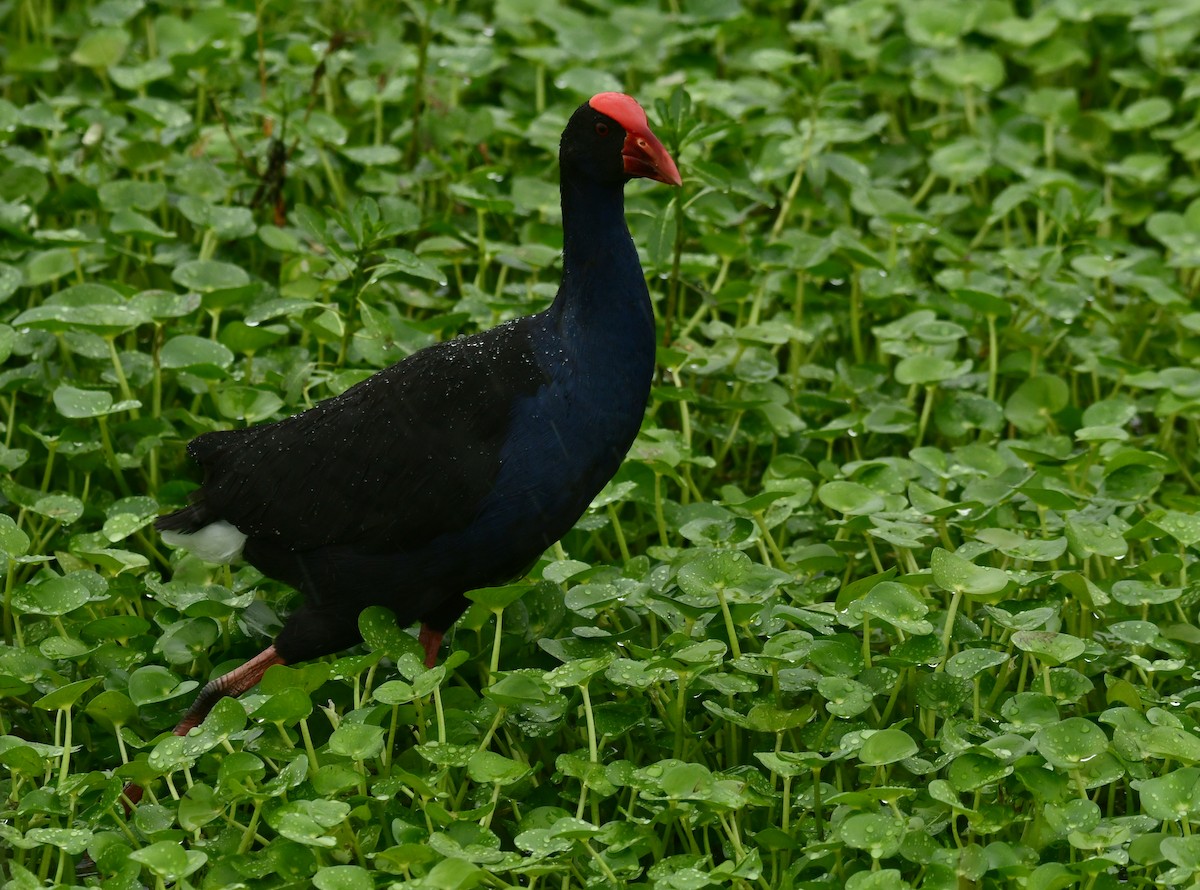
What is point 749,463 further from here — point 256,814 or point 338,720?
point 256,814

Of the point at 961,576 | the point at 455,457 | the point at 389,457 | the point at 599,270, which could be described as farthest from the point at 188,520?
the point at 961,576

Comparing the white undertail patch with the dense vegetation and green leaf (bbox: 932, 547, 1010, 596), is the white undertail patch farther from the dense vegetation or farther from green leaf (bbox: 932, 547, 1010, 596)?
green leaf (bbox: 932, 547, 1010, 596)

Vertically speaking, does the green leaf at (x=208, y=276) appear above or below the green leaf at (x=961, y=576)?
above

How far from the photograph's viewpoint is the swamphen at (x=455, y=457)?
348 centimetres

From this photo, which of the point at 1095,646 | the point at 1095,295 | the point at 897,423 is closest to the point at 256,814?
the point at 1095,646

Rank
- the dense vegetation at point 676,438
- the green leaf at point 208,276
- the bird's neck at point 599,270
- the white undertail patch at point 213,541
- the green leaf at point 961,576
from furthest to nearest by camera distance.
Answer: the green leaf at point 208,276, the white undertail patch at point 213,541, the bird's neck at point 599,270, the green leaf at point 961,576, the dense vegetation at point 676,438

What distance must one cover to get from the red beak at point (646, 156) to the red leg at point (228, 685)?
4.35ft

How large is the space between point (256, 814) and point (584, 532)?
52.9 inches

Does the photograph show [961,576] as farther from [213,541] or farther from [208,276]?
[208,276]

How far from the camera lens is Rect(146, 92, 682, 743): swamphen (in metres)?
3.48

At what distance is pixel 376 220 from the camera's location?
4434 mm

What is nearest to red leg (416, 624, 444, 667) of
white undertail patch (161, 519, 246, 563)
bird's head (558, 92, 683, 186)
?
white undertail patch (161, 519, 246, 563)

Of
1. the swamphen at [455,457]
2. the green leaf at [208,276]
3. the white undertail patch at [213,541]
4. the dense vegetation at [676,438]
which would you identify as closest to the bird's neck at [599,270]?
the swamphen at [455,457]

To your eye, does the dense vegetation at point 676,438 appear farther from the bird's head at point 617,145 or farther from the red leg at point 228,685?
the bird's head at point 617,145
